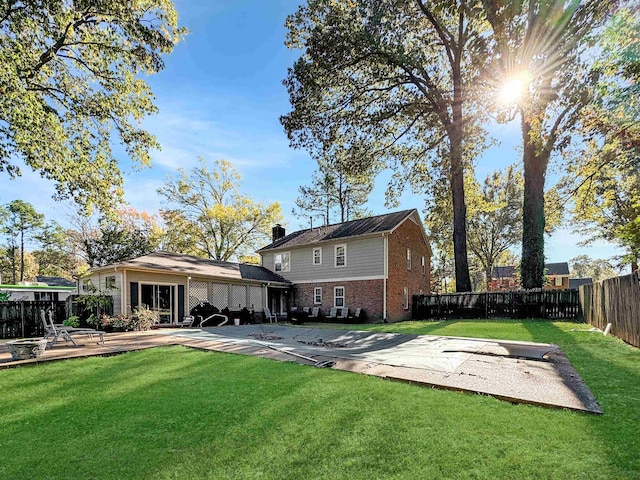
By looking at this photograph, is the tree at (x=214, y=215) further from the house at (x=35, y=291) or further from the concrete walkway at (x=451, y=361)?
the concrete walkway at (x=451, y=361)

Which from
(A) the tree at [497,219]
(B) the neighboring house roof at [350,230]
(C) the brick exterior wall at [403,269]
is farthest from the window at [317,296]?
(A) the tree at [497,219]

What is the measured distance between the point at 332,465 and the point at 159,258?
53.9 feet

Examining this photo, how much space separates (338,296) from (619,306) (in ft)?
43.4

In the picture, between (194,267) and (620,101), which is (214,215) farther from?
(620,101)

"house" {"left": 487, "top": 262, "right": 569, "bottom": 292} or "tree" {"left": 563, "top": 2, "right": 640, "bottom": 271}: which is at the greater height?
"tree" {"left": 563, "top": 2, "right": 640, "bottom": 271}

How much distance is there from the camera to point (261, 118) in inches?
697

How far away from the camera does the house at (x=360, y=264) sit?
18.2 m

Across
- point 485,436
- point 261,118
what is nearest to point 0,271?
point 261,118

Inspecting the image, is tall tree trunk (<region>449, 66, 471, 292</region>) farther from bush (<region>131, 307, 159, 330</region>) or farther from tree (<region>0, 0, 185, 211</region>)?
bush (<region>131, 307, 159, 330</region>)

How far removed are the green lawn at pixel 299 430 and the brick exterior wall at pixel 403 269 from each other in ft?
42.2

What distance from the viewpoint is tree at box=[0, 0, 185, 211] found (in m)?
9.73

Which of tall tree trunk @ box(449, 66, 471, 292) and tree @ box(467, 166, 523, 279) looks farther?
tree @ box(467, 166, 523, 279)

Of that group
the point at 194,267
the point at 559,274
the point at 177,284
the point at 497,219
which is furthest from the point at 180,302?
the point at 559,274

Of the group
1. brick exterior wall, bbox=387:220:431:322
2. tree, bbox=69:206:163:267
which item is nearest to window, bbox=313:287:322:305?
brick exterior wall, bbox=387:220:431:322
